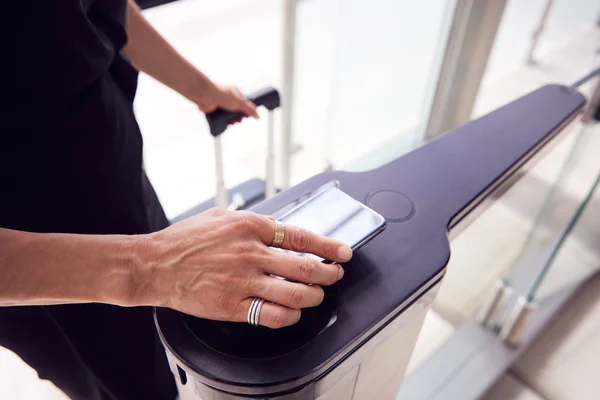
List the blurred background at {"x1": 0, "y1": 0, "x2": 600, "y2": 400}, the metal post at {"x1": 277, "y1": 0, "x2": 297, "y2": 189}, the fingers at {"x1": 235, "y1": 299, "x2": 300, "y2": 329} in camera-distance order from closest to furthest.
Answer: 1. the fingers at {"x1": 235, "y1": 299, "x2": 300, "y2": 329}
2. the blurred background at {"x1": 0, "y1": 0, "x2": 600, "y2": 400}
3. the metal post at {"x1": 277, "y1": 0, "x2": 297, "y2": 189}

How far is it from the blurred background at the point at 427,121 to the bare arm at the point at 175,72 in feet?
1.31

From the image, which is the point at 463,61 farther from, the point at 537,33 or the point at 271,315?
the point at 271,315

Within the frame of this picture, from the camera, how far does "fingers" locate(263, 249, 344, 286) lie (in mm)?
530

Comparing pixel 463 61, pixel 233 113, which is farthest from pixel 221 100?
pixel 463 61

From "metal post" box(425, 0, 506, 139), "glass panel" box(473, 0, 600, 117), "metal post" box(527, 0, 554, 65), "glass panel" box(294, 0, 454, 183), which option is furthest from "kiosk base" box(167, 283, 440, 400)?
"metal post" box(527, 0, 554, 65)

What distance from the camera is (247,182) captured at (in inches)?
Result: 67.2

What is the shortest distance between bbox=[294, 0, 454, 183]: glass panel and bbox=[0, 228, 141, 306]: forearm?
1.26 meters

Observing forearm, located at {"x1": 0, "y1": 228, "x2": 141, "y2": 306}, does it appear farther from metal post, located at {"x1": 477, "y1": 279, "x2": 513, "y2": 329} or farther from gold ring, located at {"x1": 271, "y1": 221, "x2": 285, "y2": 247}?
metal post, located at {"x1": 477, "y1": 279, "x2": 513, "y2": 329}

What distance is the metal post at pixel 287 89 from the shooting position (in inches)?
61.8

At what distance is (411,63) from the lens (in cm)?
201

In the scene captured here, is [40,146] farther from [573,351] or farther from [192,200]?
[573,351]

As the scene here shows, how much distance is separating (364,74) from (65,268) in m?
1.58

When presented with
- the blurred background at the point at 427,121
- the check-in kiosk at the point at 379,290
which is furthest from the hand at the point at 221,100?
the blurred background at the point at 427,121

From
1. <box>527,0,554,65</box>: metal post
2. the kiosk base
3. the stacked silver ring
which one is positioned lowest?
<box>527,0,554,65</box>: metal post
